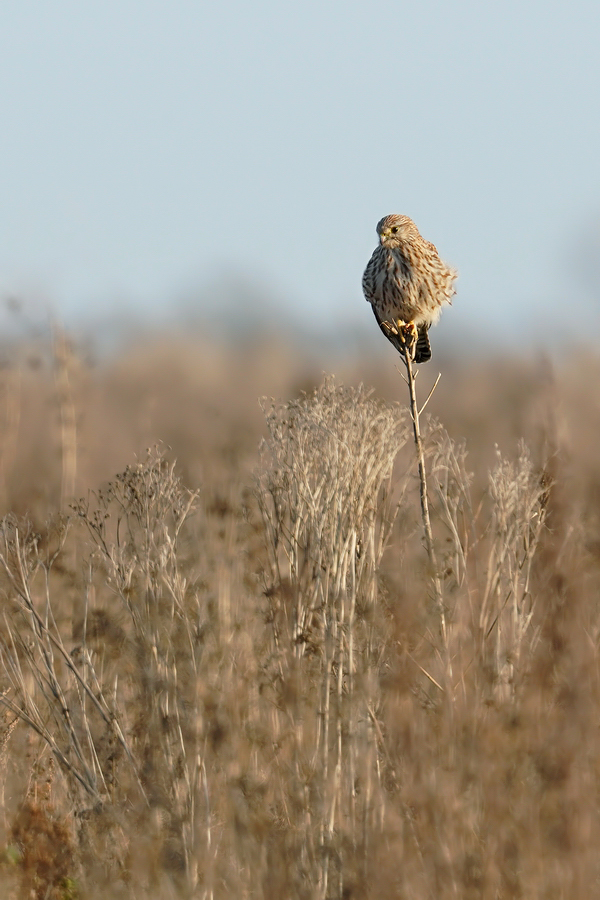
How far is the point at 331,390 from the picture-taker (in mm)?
5465

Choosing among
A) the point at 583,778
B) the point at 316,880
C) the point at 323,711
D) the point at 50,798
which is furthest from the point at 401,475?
the point at 50,798

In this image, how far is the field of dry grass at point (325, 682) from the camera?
378 cm

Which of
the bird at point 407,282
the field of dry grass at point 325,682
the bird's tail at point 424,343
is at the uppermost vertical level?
the bird at point 407,282

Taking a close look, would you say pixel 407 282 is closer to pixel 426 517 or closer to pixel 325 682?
pixel 426 517

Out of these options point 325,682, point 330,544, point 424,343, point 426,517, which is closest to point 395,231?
point 424,343

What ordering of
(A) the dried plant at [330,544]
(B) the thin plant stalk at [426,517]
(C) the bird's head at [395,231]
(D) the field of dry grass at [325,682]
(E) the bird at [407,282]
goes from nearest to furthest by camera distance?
(D) the field of dry grass at [325,682] < (B) the thin plant stalk at [426,517] < (A) the dried plant at [330,544] < (E) the bird at [407,282] < (C) the bird's head at [395,231]

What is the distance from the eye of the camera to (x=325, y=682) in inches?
199

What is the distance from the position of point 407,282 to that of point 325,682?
387 centimetres

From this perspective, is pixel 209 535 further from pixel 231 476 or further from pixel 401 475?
pixel 401 475

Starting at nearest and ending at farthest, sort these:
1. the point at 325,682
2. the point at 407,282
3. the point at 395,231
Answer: the point at 325,682 < the point at 407,282 < the point at 395,231

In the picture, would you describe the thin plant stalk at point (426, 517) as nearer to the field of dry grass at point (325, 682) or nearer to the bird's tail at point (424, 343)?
the field of dry grass at point (325, 682)

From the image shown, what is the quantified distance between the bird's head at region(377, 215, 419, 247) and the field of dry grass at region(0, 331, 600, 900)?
217 cm

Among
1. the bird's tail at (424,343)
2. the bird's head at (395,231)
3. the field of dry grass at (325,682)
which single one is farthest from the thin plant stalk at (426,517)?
the bird's head at (395,231)

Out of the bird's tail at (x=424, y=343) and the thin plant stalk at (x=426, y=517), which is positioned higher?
the bird's tail at (x=424, y=343)
